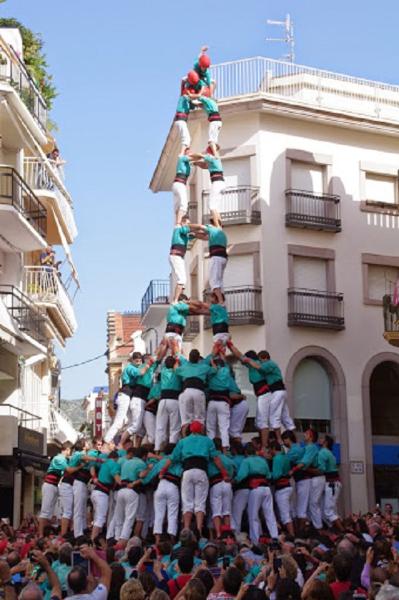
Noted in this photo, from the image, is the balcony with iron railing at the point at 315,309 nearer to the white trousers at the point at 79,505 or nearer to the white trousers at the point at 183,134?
the white trousers at the point at 183,134

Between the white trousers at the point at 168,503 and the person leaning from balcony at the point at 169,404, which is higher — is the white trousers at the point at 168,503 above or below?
below

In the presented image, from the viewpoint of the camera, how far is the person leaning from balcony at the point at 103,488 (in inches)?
817

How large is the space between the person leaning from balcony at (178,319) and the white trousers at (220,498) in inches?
157

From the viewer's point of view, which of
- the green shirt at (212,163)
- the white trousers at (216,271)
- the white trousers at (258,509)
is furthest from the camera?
the green shirt at (212,163)

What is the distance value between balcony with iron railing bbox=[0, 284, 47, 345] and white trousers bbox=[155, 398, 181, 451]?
11.5 metres

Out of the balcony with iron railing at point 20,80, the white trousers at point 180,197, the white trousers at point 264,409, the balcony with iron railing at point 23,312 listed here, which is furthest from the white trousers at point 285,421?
the balcony with iron railing at point 20,80

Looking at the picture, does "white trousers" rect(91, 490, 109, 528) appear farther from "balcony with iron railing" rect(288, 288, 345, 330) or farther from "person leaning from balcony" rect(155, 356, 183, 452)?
"balcony with iron railing" rect(288, 288, 345, 330)

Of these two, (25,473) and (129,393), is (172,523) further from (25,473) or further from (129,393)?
(25,473)

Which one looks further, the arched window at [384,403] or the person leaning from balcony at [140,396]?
the arched window at [384,403]

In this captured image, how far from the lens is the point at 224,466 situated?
19.8 metres

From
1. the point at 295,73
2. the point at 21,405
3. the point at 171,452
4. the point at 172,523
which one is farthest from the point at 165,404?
the point at 295,73

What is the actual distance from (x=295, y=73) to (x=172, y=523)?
22.3 metres

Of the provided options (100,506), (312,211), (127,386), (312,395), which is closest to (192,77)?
(127,386)

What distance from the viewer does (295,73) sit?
126 ft
